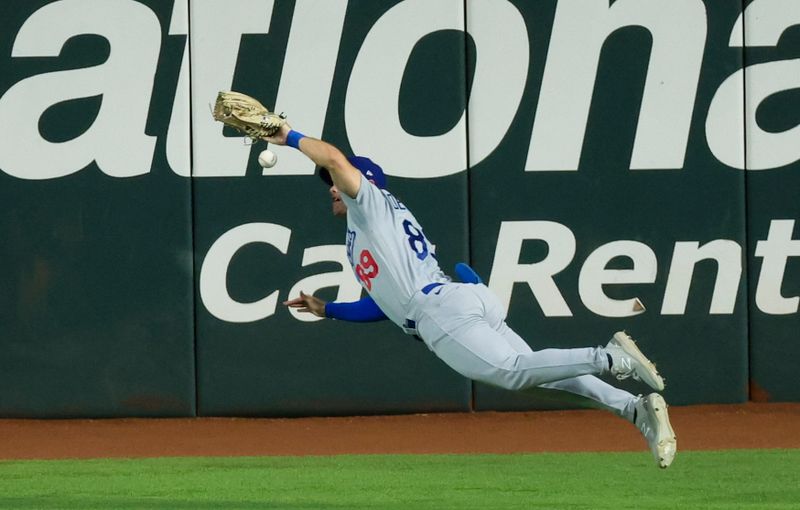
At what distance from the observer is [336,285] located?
1066 cm

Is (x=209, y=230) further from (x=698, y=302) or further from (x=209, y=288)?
(x=698, y=302)

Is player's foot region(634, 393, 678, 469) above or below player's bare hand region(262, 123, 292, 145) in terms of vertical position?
below

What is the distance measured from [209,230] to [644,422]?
16.5 ft

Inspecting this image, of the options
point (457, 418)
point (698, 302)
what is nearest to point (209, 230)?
point (457, 418)

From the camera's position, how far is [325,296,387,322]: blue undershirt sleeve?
6.83m

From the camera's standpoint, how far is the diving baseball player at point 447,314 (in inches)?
245

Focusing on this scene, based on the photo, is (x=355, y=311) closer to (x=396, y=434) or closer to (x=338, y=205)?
(x=338, y=205)

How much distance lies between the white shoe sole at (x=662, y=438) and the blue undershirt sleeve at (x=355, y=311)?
4.59ft

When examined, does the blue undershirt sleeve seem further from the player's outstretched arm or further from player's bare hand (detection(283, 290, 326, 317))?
the player's outstretched arm

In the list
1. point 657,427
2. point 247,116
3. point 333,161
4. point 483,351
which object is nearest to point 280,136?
point 247,116

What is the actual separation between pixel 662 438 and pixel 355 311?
161 cm

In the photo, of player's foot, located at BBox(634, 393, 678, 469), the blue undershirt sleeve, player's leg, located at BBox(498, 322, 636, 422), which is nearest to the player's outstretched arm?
the blue undershirt sleeve

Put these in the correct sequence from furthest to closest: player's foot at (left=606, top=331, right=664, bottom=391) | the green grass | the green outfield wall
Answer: the green outfield wall, the green grass, player's foot at (left=606, top=331, right=664, bottom=391)

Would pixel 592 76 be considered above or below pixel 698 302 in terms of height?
above
